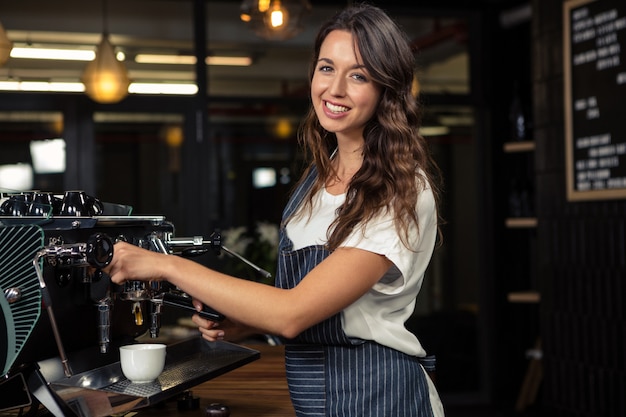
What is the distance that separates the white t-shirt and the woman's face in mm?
140

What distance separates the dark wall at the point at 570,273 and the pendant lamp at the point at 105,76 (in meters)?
2.15

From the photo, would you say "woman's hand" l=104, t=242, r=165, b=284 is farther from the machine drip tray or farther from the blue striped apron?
the blue striped apron

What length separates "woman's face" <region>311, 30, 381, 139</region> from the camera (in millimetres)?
1525

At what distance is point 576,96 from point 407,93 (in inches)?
115

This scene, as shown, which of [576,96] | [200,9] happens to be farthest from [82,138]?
[576,96]

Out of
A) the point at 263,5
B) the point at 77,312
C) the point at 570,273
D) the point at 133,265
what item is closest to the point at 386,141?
the point at 133,265

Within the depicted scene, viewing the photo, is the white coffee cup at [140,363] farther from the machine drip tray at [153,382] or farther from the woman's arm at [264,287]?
the woman's arm at [264,287]

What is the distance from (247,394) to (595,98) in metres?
2.87

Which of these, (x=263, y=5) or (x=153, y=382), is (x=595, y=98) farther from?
(x=153, y=382)

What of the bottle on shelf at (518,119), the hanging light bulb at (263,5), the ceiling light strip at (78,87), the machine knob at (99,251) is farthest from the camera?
the bottle on shelf at (518,119)

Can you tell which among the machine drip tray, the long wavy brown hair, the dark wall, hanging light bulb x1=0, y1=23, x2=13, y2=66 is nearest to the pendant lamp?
hanging light bulb x1=0, y1=23, x2=13, y2=66

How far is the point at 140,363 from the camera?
1.48 meters

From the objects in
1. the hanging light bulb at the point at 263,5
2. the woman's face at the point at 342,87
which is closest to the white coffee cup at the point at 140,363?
the woman's face at the point at 342,87

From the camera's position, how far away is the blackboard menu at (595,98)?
3994 mm
